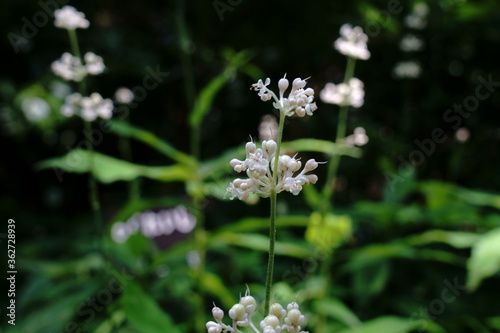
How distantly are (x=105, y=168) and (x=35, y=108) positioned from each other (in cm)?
198

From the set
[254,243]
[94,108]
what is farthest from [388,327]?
[94,108]

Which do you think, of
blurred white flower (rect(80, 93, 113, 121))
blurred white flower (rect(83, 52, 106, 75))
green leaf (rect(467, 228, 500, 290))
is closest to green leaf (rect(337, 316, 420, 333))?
green leaf (rect(467, 228, 500, 290))

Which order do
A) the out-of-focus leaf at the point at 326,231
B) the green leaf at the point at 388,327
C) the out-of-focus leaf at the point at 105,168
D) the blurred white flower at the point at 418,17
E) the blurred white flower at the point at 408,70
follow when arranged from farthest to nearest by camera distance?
1. the blurred white flower at the point at 418,17
2. the blurred white flower at the point at 408,70
3. the out-of-focus leaf at the point at 326,231
4. the out-of-focus leaf at the point at 105,168
5. the green leaf at the point at 388,327

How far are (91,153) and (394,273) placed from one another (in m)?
1.82

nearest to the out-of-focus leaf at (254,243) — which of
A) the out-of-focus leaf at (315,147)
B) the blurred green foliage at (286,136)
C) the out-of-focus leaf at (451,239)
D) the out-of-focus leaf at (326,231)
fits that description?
the out-of-focus leaf at (326,231)

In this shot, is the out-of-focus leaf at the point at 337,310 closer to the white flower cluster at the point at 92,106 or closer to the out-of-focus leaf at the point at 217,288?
the out-of-focus leaf at the point at 217,288

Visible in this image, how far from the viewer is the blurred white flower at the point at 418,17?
4012 mm

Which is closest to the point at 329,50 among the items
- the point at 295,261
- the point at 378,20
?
the point at 378,20

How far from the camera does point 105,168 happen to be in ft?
6.86

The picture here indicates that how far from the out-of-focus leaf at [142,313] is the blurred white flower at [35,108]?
8.03 ft

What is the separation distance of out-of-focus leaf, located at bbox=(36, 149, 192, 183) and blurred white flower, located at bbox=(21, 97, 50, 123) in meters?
1.75

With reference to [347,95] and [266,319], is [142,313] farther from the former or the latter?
[347,95]

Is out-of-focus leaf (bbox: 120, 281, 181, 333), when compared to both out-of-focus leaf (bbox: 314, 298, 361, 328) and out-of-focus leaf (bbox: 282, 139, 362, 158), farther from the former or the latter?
out-of-focus leaf (bbox: 282, 139, 362, 158)

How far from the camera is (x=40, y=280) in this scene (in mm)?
2766
